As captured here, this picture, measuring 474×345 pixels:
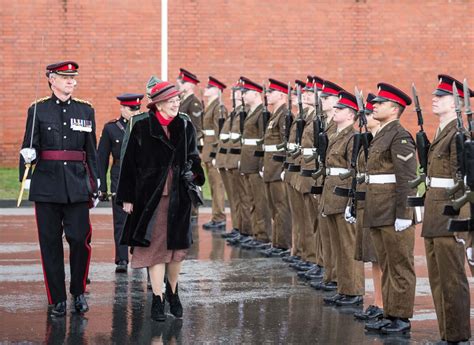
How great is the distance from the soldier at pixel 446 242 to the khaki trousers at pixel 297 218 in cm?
441

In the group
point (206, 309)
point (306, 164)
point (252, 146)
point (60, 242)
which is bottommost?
point (206, 309)

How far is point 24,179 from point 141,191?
1.15 meters

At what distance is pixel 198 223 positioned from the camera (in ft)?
59.8

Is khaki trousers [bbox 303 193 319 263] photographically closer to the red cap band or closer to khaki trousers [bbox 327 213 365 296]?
khaki trousers [bbox 327 213 365 296]

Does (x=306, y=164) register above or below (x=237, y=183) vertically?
above

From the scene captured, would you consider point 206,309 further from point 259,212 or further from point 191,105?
point 191,105

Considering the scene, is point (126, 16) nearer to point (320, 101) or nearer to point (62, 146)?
point (320, 101)

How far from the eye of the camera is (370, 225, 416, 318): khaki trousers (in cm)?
946

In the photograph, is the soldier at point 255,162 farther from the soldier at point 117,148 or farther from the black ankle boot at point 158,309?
the black ankle boot at point 158,309

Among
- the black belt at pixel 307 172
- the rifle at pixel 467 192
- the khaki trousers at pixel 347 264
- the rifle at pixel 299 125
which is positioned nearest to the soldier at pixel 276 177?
the rifle at pixel 299 125

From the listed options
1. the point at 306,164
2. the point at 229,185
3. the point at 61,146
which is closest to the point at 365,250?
the point at 306,164

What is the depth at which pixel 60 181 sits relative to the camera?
33.9 ft

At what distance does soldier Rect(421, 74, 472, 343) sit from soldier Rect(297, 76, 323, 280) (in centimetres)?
346

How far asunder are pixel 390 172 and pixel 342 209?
4.61ft
